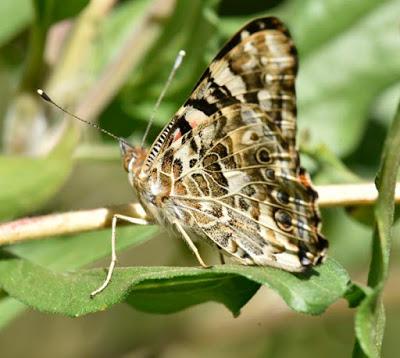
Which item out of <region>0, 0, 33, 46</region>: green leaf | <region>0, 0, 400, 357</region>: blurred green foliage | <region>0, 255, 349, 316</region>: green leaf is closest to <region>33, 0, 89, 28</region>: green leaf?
<region>0, 0, 400, 357</region>: blurred green foliage

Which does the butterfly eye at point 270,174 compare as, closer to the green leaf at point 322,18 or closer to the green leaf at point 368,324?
the green leaf at point 368,324

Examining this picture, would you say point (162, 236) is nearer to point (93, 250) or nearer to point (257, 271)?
point (93, 250)

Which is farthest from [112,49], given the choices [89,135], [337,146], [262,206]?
[262,206]

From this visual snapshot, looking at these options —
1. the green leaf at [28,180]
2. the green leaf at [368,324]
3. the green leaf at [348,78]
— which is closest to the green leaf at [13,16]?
the green leaf at [28,180]

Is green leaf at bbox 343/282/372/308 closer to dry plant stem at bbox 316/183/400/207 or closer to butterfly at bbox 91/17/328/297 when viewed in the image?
butterfly at bbox 91/17/328/297

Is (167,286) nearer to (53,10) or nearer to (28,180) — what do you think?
(28,180)

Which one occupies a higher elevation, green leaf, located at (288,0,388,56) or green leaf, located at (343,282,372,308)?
green leaf, located at (343,282,372,308)

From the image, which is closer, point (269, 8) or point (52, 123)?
point (52, 123)
